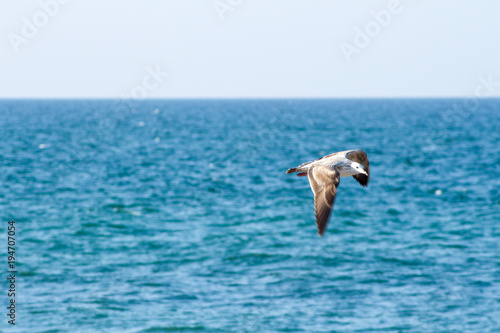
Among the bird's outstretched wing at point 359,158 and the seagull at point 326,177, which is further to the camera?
the bird's outstretched wing at point 359,158

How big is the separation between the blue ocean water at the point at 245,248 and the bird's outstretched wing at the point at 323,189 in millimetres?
11695

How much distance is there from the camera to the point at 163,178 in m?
50.7

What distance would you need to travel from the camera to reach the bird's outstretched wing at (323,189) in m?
9.57

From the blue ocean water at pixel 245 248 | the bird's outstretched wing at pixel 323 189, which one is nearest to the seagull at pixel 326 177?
the bird's outstretched wing at pixel 323 189

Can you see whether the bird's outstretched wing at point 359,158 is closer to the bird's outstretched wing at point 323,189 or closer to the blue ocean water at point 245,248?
the bird's outstretched wing at point 323,189

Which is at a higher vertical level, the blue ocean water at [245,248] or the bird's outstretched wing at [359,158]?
the bird's outstretched wing at [359,158]

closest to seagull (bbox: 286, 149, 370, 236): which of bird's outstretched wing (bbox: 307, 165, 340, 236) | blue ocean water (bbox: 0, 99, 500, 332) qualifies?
bird's outstretched wing (bbox: 307, 165, 340, 236)

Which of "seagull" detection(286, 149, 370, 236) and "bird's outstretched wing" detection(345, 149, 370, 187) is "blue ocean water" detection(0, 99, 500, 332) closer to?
"bird's outstretched wing" detection(345, 149, 370, 187)

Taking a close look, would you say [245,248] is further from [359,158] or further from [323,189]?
[323,189]

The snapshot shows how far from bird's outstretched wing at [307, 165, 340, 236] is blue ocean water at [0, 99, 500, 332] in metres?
11.7

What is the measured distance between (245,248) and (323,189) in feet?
66.7

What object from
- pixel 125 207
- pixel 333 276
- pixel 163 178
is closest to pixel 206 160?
pixel 163 178

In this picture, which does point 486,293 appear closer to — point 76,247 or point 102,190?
point 76,247

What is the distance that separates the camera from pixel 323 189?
10461 millimetres
